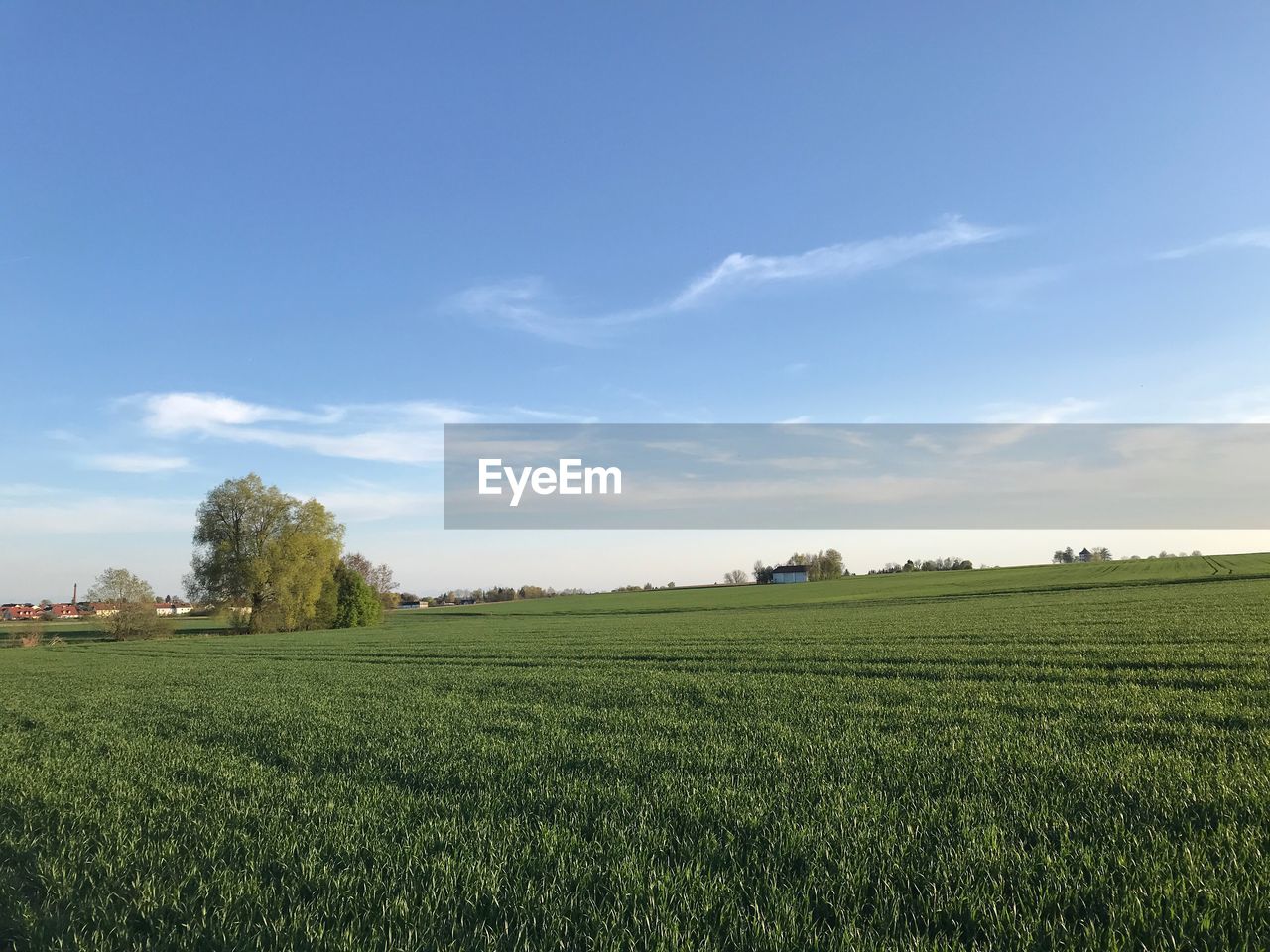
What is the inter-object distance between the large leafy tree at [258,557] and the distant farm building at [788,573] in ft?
378

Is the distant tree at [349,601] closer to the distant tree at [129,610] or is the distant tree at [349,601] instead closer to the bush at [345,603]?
the bush at [345,603]

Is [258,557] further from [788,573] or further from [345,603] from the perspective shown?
[788,573]

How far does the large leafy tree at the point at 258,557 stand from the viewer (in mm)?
70062

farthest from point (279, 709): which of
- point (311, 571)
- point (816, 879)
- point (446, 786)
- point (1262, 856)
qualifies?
point (311, 571)

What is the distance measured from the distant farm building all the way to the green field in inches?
6163

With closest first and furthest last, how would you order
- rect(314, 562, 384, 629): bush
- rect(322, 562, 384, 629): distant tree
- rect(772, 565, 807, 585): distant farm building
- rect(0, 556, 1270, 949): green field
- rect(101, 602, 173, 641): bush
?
1. rect(0, 556, 1270, 949): green field
2. rect(101, 602, 173, 641): bush
3. rect(314, 562, 384, 629): bush
4. rect(322, 562, 384, 629): distant tree
5. rect(772, 565, 807, 585): distant farm building

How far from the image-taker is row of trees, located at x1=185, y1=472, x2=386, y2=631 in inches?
2761

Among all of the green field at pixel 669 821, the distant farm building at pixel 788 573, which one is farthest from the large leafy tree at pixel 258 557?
the distant farm building at pixel 788 573

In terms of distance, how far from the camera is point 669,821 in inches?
235

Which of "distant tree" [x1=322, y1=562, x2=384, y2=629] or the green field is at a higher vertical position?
the green field

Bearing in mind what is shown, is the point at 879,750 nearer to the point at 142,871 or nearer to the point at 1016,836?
the point at 1016,836

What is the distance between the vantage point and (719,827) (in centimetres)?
575

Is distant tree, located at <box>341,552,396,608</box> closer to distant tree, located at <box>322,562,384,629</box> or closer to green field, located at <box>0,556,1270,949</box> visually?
distant tree, located at <box>322,562,384,629</box>

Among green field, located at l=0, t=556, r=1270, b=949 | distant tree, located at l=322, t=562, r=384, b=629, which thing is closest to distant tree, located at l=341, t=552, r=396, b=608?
distant tree, located at l=322, t=562, r=384, b=629
